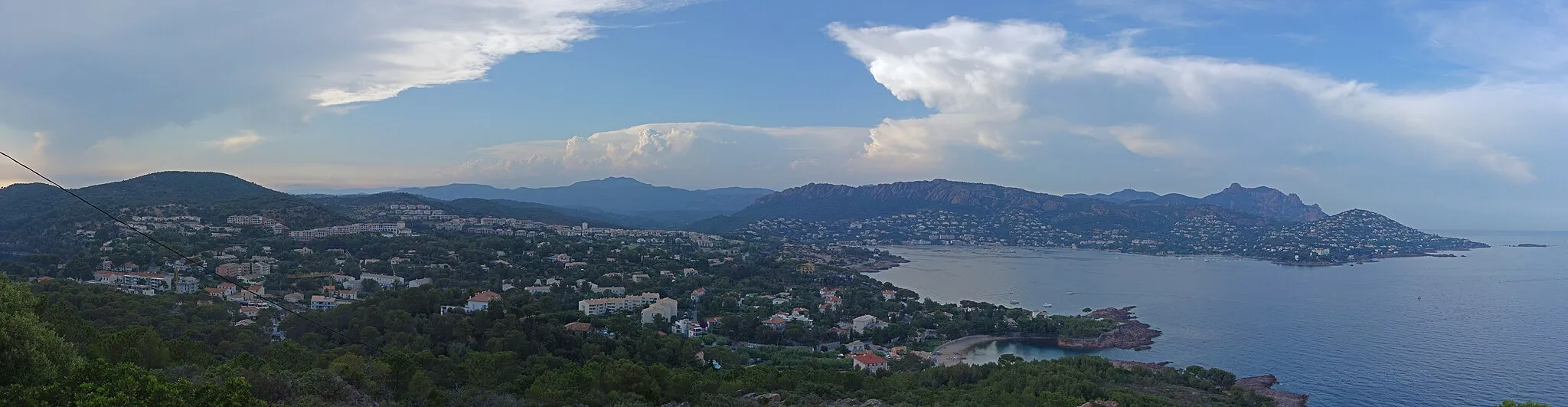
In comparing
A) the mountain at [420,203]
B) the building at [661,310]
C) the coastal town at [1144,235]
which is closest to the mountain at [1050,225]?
the coastal town at [1144,235]

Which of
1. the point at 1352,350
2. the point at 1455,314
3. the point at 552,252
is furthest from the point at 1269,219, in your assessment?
the point at 552,252

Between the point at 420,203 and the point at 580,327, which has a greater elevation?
the point at 420,203

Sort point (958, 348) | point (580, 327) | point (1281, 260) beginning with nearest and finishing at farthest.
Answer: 1. point (580, 327)
2. point (958, 348)
3. point (1281, 260)

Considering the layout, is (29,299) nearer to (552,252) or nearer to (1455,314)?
(552,252)

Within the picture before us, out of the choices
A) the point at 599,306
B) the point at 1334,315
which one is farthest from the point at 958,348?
the point at 1334,315

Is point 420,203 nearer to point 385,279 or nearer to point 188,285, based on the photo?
point 385,279

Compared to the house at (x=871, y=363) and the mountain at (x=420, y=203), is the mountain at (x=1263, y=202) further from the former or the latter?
the house at (x=871, y=363)

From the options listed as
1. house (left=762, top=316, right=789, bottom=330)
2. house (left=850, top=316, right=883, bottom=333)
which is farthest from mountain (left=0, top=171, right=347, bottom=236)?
house (left=850, top=316, right=883, bottom=333)
